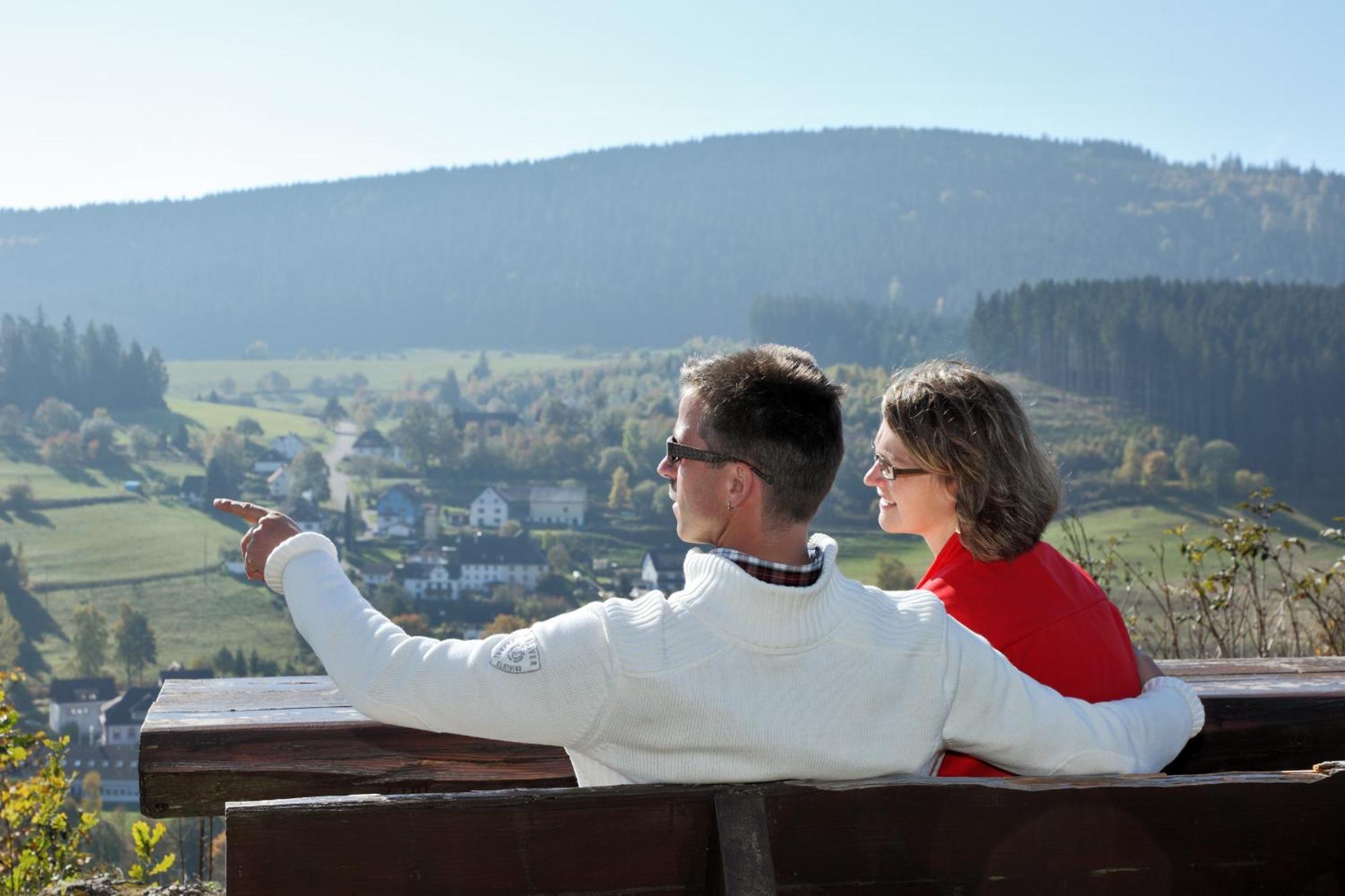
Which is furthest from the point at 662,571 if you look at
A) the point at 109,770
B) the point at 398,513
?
the point at 398,513

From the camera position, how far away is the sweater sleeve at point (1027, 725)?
5.15 ft

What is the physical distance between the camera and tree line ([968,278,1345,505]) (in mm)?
61062

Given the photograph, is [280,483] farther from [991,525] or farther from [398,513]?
[991,525]

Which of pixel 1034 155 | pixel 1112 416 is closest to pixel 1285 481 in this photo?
pixel 1112 416

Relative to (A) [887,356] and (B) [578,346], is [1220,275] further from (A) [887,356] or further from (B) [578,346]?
(B) [578,346]

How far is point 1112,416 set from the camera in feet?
218

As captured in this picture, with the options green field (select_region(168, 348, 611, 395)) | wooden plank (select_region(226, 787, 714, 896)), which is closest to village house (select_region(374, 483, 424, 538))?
green field (select_region(168, 348, 611, 395))

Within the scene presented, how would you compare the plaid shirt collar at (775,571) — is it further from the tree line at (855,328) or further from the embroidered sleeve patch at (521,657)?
the tree line at (855,328)

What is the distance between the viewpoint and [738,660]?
4.78 ft

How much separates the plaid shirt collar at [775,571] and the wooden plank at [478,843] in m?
Answer: 0.29

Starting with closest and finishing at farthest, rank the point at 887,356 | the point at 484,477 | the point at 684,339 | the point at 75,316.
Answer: the point at 484,477 → the point at 887,356 → the point at 75,316 → the point at 684,339

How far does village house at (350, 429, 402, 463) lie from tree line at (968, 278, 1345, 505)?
122 feet

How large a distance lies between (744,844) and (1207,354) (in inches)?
2754

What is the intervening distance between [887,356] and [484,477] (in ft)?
93.0
